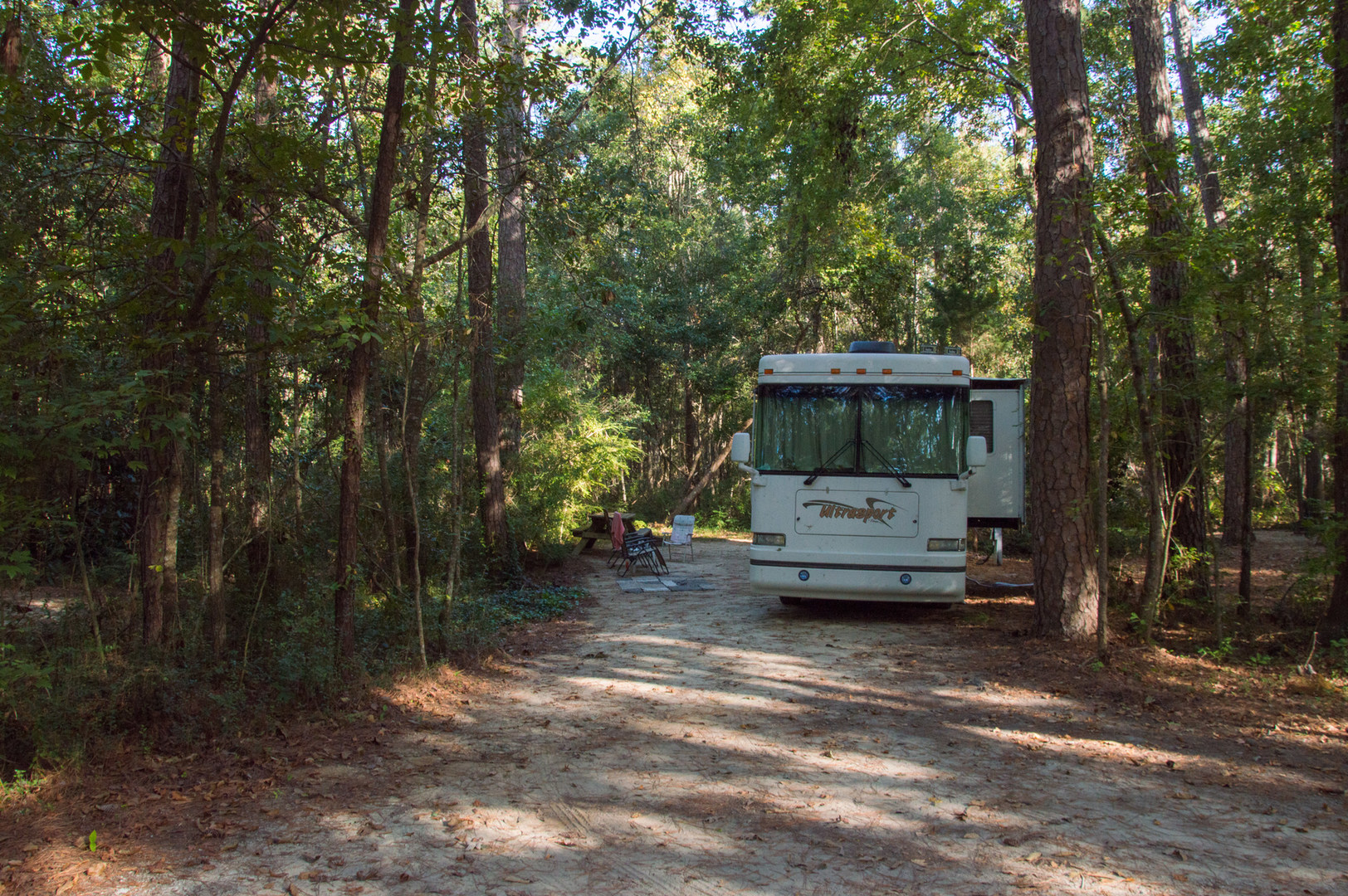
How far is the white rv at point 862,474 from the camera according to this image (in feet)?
29.7

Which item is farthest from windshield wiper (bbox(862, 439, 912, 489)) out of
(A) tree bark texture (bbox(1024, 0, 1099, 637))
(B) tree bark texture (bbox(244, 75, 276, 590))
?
(B) tree bark texture (bbox(244, 75, 276, 590))

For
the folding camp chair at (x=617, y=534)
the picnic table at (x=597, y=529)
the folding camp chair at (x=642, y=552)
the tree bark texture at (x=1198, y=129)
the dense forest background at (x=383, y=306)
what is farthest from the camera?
the picnic table at (x=597, y=529)

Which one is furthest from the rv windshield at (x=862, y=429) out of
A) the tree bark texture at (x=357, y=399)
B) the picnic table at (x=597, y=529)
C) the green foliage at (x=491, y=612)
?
the picnic table at (x=597, y=529)

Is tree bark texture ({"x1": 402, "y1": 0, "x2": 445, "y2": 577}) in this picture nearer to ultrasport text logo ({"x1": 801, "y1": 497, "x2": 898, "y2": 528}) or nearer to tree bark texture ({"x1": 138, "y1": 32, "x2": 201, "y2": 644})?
tree bark texture ({"x1": 138, "y1": 32, "x2": 201, "y2": 644})

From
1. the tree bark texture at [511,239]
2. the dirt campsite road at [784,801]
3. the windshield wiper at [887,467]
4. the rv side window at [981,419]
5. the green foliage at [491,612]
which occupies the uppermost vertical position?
the tree bark texture at [511,239]

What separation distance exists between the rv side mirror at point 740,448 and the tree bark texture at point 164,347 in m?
5.34

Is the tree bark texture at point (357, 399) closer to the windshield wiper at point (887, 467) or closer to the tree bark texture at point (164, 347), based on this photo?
the tree bark texture at point (164, 347)

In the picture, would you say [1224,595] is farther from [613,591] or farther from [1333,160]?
[613,591]

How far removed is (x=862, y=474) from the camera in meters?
9.24

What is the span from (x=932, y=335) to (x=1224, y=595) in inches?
700

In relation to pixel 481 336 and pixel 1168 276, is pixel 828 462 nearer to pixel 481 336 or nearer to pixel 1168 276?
pixel 481 336

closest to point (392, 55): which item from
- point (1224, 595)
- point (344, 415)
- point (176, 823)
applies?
point (344, 415)

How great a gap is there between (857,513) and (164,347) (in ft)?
21.5

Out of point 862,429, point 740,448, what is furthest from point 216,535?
point 862,429
